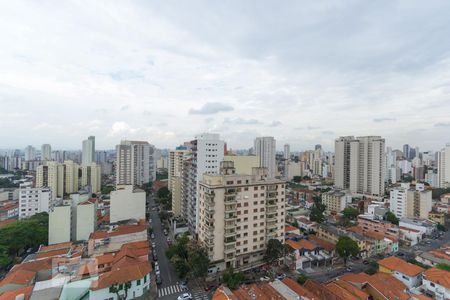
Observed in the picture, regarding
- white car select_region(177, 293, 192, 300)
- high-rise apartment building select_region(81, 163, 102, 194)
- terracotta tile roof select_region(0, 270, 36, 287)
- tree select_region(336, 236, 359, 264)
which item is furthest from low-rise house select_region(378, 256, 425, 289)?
high-rise apartment building select_region(81, 163, 102, 194)

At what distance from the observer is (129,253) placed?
20.0 m

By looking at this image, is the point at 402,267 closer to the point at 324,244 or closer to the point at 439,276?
the point at 439,276

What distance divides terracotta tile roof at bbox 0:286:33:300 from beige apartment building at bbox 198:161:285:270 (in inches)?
476

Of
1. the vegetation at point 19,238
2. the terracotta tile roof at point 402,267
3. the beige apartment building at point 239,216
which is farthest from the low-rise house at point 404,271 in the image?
the vegetation at point 19,238

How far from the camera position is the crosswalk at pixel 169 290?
693 inches

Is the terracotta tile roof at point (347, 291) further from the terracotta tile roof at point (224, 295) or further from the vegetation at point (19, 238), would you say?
the vegetation at point (19, 238)

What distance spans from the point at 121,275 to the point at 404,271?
2120 cm

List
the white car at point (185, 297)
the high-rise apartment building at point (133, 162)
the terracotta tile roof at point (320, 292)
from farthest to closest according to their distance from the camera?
1. the high-rise apartment building at point (133, 162)
2. the white car at point (185, 297)
3. the terracotta tile roof at point (320, 292)

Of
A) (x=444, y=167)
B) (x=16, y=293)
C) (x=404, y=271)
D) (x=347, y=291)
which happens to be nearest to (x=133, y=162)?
(x=16, y=293)

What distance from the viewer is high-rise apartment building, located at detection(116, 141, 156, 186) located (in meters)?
55.6

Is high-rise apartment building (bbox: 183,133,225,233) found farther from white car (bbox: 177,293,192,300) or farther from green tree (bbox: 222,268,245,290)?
white car (bbox: 177,293,192,300)

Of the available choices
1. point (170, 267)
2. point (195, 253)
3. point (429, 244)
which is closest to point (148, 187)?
point (170, 267)

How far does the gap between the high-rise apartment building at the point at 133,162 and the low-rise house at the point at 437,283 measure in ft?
171

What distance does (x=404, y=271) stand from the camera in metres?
18.5
